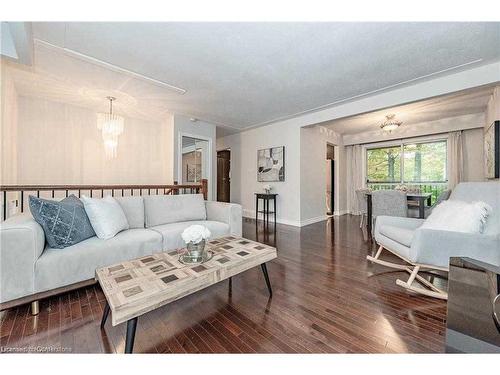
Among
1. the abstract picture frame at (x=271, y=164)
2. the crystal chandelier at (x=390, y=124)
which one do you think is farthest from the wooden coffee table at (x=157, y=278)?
the crystal chandelier at (x=390, y=124)

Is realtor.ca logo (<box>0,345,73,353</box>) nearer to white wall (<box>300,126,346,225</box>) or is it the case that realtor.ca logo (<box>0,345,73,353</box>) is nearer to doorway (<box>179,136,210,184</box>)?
doorway (<box>179,136,210,184</box>)

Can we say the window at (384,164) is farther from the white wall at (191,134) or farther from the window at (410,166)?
the white wall at (191,134)

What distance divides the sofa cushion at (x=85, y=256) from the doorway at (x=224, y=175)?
4440 mm

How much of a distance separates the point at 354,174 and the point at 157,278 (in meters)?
6.29

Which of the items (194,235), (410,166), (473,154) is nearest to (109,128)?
(194,235)

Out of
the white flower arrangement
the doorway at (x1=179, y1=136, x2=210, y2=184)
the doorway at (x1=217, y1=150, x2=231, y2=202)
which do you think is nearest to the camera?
the white flower arrangement

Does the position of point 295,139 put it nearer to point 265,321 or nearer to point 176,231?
point 176,231

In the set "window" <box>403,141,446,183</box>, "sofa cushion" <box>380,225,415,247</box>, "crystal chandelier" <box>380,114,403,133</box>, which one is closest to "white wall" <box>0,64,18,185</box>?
"sofa cushion" <box>380,225,415,247</box>

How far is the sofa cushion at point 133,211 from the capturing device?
2.40m

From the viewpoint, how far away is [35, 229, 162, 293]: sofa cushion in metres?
1.53

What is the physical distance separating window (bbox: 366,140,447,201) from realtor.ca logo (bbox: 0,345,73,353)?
5906 millimetres
